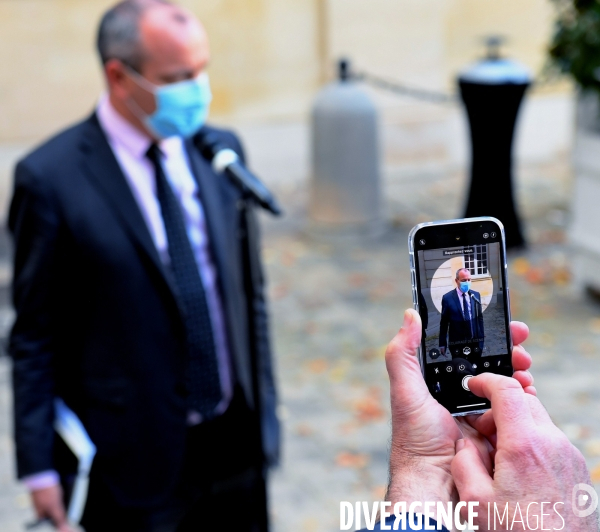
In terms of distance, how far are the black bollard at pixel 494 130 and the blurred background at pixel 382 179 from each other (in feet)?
1.17

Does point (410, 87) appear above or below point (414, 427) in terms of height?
below

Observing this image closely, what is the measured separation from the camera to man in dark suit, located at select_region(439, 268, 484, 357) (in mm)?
1487

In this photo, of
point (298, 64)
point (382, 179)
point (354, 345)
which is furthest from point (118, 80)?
point (298, 64)

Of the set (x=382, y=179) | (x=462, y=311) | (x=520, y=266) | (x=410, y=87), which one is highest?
(x=462, y=311)

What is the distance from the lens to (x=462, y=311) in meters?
1.50

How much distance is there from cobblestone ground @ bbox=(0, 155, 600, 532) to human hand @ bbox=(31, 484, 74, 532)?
3.68 ft

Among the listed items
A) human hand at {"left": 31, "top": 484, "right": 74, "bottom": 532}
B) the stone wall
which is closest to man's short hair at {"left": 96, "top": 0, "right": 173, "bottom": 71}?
human hand at {"left": 31, "top": 484, "right": 74, "bottom": 532}

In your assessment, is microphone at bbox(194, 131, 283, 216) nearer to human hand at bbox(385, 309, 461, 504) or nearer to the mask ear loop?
the mask ear loop

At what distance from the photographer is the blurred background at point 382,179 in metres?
5.30

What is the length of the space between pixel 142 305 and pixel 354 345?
3.73m

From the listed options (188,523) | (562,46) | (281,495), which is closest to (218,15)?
(562,46)

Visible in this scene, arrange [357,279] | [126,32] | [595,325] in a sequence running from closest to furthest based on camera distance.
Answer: [126,32] < [595,325] < [357,279]

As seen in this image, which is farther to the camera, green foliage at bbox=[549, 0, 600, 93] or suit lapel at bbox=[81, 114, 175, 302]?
green foliage at bbox=[549, 0, 600, 93]

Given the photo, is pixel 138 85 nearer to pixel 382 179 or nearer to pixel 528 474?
pixel 528 474
